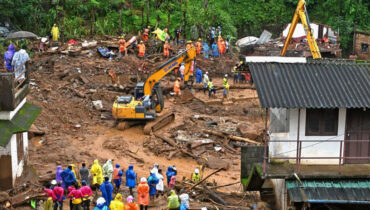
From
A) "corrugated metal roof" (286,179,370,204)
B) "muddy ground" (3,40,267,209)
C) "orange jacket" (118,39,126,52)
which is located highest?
"orange jacket" (118,39,126,52)

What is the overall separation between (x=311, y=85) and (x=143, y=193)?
22.0 ft

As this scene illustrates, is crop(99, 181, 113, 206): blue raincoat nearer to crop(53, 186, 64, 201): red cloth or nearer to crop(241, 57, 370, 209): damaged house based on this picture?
crop(53, 186, 64, 201): red cloth

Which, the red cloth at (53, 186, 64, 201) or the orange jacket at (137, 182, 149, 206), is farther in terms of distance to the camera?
the orange jacket at (137, 182, 149, 206)

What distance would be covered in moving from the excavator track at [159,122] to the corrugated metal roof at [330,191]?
43.3ft

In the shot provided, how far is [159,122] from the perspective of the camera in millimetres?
29172

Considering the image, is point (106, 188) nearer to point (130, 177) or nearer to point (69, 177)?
point (69, 177)

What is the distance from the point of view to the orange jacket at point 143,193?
18.0m

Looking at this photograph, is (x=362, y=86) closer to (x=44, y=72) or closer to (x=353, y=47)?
(x=44, y=72)

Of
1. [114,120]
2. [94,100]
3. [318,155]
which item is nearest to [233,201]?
[318,155]

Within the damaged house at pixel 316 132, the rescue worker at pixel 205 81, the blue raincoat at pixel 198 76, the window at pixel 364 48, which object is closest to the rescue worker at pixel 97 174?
the damaged house at pixel 316 132

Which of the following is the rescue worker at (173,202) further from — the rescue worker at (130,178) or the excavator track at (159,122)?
the excavator track at (159,122)

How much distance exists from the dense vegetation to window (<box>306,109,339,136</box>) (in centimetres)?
3040

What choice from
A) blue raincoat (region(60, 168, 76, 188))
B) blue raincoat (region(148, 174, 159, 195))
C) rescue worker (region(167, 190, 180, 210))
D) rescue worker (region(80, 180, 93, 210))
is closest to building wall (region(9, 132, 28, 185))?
blue raincoat (region(60, 168, 76, 188))

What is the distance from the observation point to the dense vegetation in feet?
149
